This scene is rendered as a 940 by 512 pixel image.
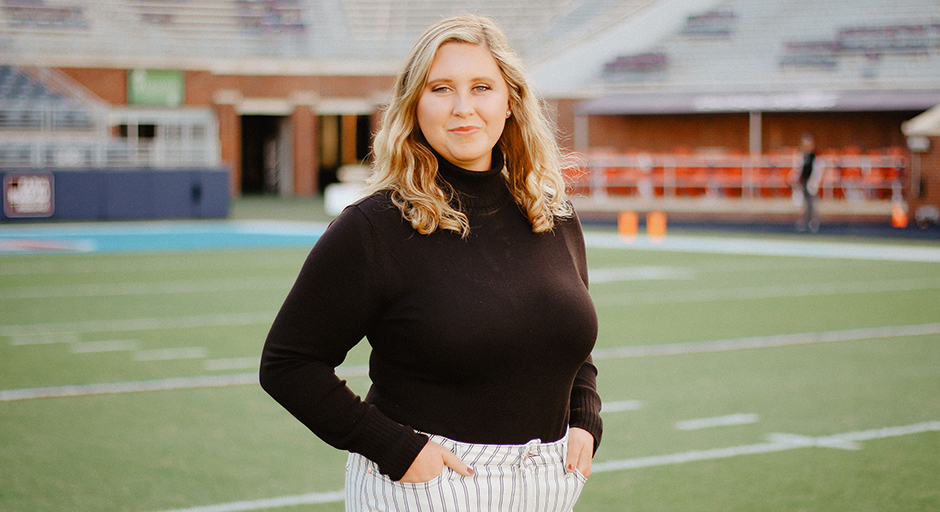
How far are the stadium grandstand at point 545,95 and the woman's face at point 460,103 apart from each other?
20.2 metres

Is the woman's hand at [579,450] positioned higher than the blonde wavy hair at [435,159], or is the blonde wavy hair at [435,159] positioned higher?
the blonde wavy hair at [435,159]

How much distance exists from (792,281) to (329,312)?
1159 centimetres

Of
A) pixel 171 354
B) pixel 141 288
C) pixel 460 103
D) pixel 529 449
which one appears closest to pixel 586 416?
pixel 529 449

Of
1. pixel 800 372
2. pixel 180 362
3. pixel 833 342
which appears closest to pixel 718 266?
pixel 833 342

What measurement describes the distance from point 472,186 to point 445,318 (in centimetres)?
33

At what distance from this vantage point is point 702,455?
5.32 meters

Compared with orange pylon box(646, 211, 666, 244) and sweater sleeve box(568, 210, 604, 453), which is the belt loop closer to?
sweater sleeve box(568, 210, 604, 453)

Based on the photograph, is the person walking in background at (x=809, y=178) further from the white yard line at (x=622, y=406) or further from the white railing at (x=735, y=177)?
the white yard line at (x=622, y=406)

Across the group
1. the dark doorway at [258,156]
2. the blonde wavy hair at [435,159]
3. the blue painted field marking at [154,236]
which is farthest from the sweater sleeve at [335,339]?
the dark doorway at [258,156]

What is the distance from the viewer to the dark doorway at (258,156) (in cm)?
4228

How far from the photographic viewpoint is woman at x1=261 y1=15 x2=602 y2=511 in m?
2.02

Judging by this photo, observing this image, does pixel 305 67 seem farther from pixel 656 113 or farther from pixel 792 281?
pixel 792 281

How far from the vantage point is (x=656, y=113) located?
32.7m

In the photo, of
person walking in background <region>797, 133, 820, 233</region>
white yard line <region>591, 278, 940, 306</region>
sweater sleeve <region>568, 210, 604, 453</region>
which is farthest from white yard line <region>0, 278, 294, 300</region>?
person walking in background <region>797, 133, 820, 233</region>
